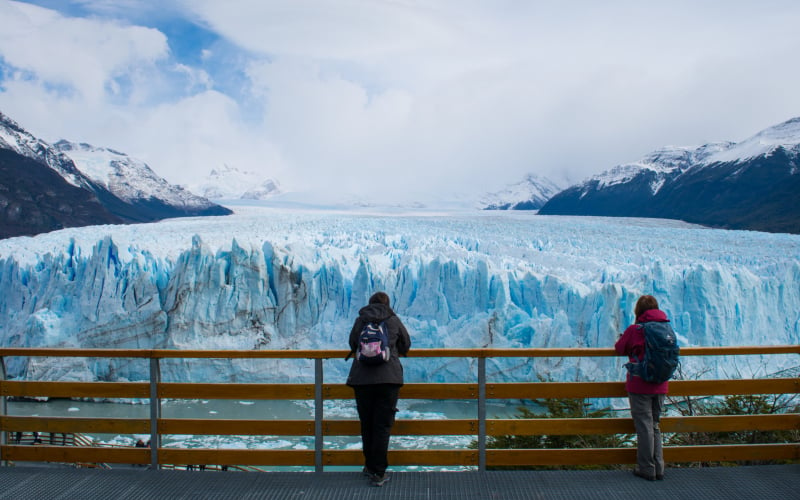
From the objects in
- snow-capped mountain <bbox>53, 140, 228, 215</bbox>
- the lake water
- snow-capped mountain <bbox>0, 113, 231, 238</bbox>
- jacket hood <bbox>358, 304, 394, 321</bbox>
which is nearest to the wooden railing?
jacket hood <bbox>358, 304, 394, 321</bbox>

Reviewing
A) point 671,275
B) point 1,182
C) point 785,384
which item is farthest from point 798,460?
point 1,182

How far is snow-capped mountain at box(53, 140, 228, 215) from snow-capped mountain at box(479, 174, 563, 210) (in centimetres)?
2825

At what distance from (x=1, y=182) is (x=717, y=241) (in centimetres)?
2935

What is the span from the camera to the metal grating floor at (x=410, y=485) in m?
3.07

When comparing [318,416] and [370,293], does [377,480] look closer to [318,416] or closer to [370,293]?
[318,416]

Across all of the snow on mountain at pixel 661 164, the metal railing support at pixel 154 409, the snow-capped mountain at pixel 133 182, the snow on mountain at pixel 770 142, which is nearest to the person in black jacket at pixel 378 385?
the metal railing support at pixel 154 409

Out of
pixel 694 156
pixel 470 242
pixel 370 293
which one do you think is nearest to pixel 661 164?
pixel 694 156

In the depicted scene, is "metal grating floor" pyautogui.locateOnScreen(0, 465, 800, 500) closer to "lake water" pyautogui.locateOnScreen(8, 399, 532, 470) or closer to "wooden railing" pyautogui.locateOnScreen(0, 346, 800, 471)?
"wooden railing" pyautogui.locateOnScreen(0, 346, 800, 471)

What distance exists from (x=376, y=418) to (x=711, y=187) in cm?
3127

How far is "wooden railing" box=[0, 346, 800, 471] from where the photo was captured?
3221 millimetres

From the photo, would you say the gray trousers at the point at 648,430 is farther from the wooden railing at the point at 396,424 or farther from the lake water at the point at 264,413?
the lake water at the point at 264,413

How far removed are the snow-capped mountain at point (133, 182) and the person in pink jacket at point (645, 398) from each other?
3554cm

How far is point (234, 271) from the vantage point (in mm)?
13508

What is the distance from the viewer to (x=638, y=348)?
3037 mm
